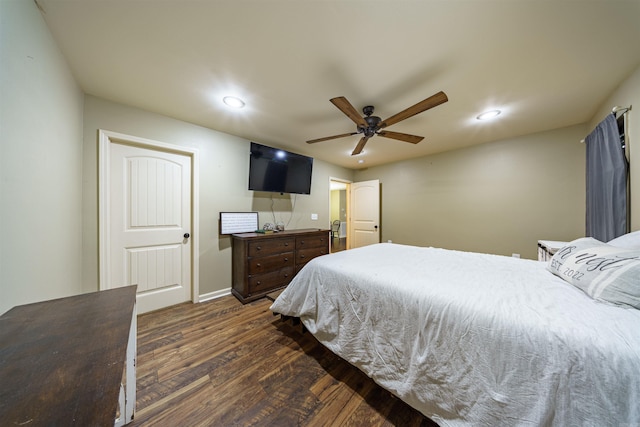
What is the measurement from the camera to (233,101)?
2051mm

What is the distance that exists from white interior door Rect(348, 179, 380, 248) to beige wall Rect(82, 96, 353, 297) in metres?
1.36

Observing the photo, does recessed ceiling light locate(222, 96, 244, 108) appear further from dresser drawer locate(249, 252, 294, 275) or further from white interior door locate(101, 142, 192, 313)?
dresser drawer locate(249, 252, 294, 275)

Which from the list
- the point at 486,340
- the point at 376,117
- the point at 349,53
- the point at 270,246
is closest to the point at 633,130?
the point at 376,117

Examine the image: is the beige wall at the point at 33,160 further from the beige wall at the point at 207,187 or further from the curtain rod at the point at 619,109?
the curtain rod at the point at 619,109

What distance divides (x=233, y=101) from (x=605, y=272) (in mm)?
2948

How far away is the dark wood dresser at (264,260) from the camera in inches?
104

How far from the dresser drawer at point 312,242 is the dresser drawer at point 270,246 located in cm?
13

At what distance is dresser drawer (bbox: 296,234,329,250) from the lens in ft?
10.4

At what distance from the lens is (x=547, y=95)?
6.33 feet

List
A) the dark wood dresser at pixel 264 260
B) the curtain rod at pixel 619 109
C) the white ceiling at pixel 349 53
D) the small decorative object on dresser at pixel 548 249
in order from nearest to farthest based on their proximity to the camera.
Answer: the white ceiling at pixel 349 53
the curtain rod at pixel 619 109
the small decorative object on dresser at pixel 548 249
the dark wood dresser at pixel 264 260

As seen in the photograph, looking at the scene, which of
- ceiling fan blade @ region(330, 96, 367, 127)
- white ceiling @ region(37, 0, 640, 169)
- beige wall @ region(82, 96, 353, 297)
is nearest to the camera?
white ceiling @ region(37, 0, 640, 169)

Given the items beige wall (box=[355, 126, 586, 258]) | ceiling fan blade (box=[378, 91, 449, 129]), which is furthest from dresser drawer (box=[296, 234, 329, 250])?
ceiling fan blade (box=[378, 91, 449, 129])

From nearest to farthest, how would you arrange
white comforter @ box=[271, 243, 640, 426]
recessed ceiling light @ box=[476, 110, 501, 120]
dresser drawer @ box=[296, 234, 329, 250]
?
1. white comforter @ box=[271, 243, 640, 426]
2. recessed ceiling light @ box=[476, 110, 501, 120]
3. dresser drawer @ box=[296, 234, 329, 250]

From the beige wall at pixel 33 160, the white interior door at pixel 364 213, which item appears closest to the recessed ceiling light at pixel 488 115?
the white interior door at pixel 364 213
